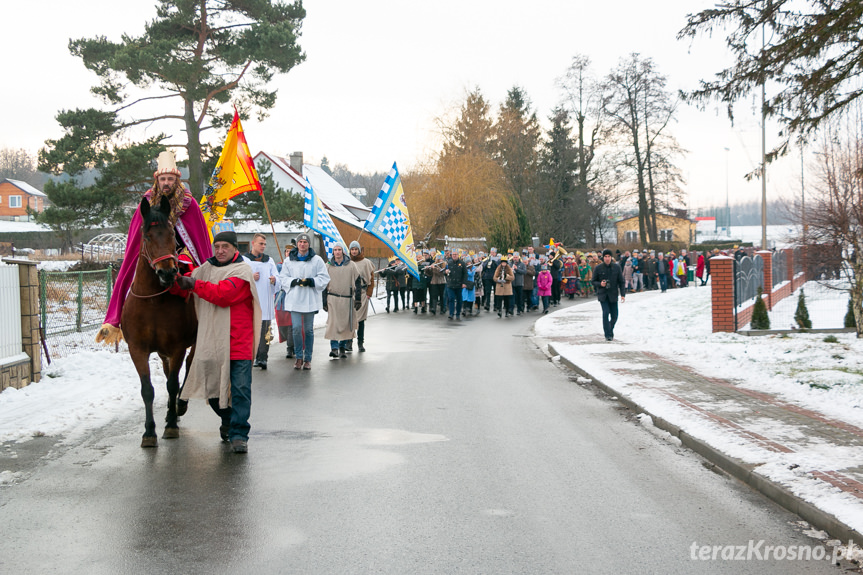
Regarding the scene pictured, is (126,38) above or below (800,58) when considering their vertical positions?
above

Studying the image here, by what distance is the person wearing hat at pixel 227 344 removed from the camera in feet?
22.3

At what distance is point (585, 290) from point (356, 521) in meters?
34.4

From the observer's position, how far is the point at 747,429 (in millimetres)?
7355

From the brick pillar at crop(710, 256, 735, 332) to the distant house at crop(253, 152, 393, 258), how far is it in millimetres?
41223

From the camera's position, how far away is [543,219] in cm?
5731

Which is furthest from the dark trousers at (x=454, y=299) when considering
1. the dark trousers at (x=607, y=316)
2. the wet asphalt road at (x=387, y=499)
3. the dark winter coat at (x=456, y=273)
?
the wet asphalt road at (x=387, y=499)

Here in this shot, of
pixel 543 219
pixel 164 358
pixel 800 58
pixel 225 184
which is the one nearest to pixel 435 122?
pixel 543 219

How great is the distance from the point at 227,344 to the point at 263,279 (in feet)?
16.6

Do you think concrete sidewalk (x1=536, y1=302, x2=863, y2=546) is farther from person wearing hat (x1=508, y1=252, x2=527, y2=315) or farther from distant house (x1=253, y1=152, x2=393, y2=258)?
distant house (x1=253, y1=152, x2=393, y2=258)

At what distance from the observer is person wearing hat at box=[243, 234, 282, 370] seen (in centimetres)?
1149

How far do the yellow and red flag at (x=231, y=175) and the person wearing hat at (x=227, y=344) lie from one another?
6.41 meters

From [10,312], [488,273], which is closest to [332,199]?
[488,273]

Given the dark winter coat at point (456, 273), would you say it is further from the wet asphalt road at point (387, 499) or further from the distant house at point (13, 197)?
the distant house at point (13, 197)

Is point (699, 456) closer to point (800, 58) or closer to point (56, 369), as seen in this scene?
point (800, 58)
